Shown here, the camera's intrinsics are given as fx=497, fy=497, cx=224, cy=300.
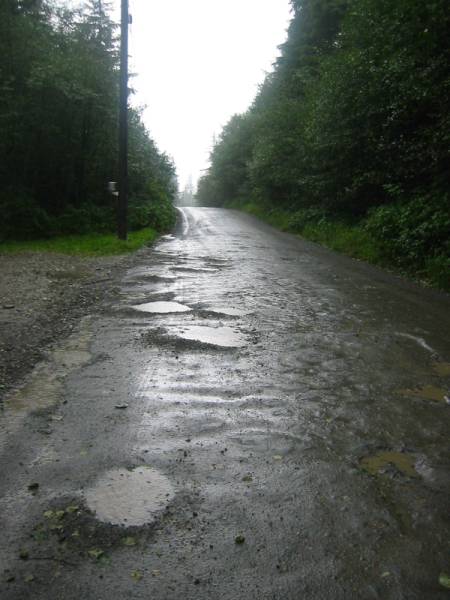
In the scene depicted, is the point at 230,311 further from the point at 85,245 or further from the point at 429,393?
the point at 85,245

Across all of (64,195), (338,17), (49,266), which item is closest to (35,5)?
(64,195)

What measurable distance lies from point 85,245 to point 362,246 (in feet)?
27.2

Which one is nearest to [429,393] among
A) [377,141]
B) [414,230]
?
[414,230]

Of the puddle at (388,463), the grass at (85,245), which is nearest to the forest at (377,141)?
the grass at (85,245)

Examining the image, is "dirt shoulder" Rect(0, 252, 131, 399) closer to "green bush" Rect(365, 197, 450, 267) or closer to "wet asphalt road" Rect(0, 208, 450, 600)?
"wet asphalt road" Rect(0, 208, 450, 600)

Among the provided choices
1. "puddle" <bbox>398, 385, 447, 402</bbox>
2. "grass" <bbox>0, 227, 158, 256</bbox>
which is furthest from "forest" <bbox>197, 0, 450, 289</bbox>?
"grass" <bbox>0, 227, 158, 256</bbox>

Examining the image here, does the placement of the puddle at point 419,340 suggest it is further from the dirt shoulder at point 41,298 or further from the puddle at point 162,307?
the dirt shoulder at point 41,298

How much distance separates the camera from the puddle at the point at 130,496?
2.73 metres

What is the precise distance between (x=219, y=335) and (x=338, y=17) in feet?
83.1

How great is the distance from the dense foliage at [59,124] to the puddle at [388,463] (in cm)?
1534

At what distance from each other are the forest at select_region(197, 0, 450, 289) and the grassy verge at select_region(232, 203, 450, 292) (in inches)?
1.4

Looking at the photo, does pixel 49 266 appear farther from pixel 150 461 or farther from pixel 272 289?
pixel 150 461

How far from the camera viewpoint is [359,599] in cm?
222

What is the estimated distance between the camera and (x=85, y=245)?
15.1 metres
